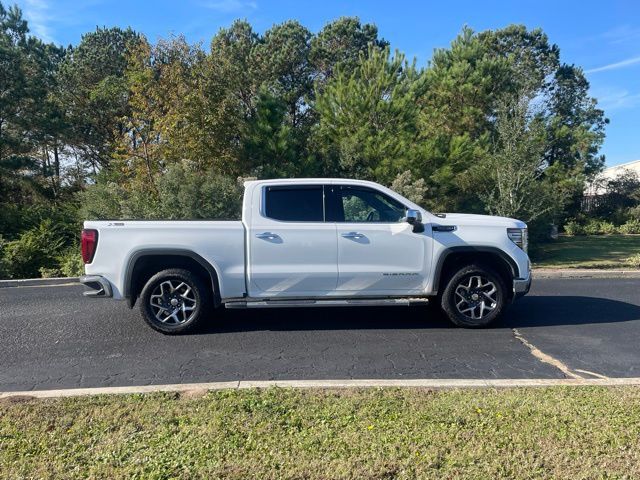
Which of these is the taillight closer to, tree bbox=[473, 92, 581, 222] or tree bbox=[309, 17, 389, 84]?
tree bbox=[473, 92, 581, 222]

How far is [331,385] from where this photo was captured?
15.1ft

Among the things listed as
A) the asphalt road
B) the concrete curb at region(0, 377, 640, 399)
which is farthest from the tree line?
the concrete curb at region(0, 377, 640, 399)

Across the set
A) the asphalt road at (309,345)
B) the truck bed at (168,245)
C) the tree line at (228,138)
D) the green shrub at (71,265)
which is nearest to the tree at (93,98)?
the tree line at (228,138)

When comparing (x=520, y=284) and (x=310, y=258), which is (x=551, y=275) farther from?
(x=310, y=258)

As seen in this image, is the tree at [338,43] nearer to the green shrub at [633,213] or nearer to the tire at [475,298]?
the green shrub at [633,213]

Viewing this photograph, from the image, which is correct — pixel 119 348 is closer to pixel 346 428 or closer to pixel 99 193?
pixel 346 428

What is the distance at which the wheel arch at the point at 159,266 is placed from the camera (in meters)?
6.39

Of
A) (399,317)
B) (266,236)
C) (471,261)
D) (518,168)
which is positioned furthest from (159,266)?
(518,168)

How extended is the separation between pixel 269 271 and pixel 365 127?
1215cm

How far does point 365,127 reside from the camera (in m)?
17.7

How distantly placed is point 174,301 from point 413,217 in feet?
10.2

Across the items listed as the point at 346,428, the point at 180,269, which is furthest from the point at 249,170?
the point at 346,428

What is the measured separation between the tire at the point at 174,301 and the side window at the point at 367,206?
201 centimetres

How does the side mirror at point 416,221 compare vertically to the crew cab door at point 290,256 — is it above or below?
above
